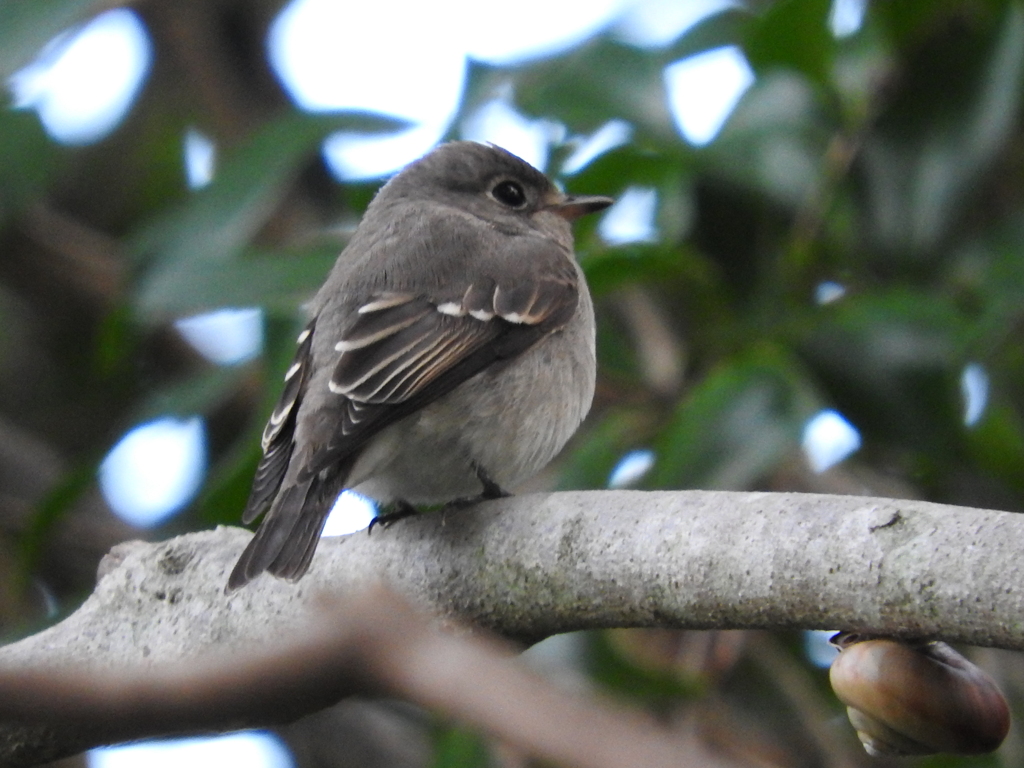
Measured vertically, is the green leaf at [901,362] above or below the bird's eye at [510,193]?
below

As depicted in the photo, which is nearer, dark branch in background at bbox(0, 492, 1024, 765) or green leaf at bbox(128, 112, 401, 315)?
dark branch in background at bbox(0, 492, 1024, 765)

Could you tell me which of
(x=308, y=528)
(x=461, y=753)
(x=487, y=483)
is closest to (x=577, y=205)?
(x=487, y=483)

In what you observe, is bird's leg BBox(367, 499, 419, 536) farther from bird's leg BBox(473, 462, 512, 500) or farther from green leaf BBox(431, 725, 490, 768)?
green leaf BBox(431, 725, 490, 768)

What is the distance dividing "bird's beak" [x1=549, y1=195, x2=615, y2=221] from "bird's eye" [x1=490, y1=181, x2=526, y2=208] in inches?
4.6

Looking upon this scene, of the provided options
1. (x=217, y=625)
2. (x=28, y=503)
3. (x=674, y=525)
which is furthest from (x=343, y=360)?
(x=28, y=503)

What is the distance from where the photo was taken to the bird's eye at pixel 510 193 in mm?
4129

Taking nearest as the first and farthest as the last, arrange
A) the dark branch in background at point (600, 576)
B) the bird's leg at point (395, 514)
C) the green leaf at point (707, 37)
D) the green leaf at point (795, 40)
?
1. the dark branch in background at point (600, 576)
2. the bird's leg at point (395, 514)
3. the green leaf at point (795, 40)
4. the green leaf at point (707, 37)

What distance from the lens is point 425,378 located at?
2867mm

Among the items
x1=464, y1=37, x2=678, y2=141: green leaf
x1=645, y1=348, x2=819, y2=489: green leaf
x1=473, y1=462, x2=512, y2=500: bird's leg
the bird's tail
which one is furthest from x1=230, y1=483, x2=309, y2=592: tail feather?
x1=464, y1=37, x2=678, y2=141: green leaf

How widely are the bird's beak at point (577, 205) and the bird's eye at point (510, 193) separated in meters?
0.12

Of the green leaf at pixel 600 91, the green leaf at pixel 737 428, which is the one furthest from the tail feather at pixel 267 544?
the green leaf at pixel 600 91

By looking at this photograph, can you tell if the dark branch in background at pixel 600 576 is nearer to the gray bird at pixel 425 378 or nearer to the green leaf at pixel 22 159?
the gray bird at pixel 425 378

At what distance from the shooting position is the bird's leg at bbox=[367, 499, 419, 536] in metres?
Result: 2.88

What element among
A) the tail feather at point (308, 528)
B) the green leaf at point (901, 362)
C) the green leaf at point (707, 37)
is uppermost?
the tail feather at point (308, 528)
